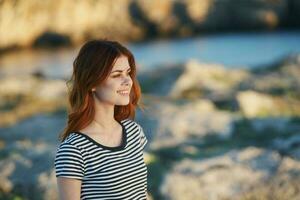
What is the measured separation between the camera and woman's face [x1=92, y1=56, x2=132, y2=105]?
351cm

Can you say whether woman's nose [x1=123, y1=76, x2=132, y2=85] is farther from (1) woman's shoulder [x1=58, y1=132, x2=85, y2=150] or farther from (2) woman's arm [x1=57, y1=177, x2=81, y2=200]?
(2) woman's arm [x1=57, y1=177, x2=81, y2=200]

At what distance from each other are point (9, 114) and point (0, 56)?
25.0 meters

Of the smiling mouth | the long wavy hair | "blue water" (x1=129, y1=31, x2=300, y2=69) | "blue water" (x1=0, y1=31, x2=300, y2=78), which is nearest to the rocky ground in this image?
the smiling mouth

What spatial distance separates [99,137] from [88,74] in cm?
33

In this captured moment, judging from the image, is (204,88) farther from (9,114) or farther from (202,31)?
(202,31)

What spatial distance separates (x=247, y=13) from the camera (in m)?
46.5

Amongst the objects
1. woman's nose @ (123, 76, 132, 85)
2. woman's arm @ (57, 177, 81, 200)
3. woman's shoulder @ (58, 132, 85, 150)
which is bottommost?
woman's arm @ (57, 177, 81, 200)

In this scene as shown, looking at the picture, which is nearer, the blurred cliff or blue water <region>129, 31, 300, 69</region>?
blue water <region>129, 31, 300, 69</region>

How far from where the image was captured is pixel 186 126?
8938 mm

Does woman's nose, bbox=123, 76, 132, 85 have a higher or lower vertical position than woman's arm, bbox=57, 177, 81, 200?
higher

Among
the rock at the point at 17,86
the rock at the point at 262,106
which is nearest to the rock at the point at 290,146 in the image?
the rock at the point at 262,106

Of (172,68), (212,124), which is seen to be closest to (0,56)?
(172,68)

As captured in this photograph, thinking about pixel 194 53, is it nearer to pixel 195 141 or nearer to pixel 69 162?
pixel 195 141

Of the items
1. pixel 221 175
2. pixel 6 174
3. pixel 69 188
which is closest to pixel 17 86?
pixel 6 174
